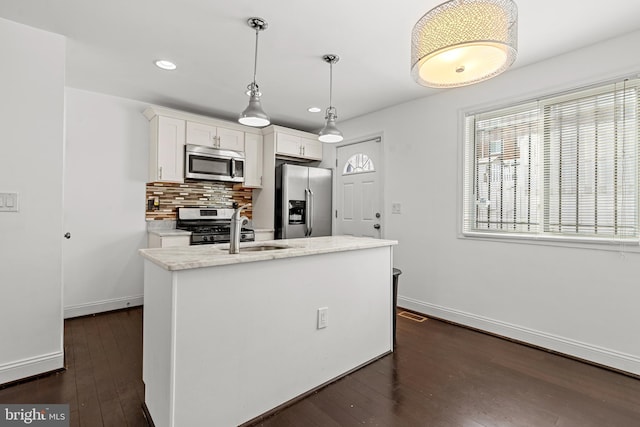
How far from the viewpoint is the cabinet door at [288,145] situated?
4.32 metres

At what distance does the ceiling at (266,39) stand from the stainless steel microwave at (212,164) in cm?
68

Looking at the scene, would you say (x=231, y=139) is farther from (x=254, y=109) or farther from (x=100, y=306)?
(x=100, y=306)

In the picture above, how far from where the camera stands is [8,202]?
6.96ft

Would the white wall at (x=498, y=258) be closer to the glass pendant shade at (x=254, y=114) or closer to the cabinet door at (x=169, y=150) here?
the glass pendant shade at (x=254, y=114)

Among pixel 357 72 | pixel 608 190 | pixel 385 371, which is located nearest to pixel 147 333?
pixel 385 371

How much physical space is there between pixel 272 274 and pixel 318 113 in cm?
296

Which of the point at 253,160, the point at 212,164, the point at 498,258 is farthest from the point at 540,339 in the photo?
the point at 212,164

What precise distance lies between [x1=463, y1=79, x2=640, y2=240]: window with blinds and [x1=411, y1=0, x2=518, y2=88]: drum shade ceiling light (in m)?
1.61

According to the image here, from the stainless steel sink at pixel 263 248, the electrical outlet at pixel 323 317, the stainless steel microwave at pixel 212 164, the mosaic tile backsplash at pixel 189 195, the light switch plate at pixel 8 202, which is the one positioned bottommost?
the electrical outlet at pixel 323 317

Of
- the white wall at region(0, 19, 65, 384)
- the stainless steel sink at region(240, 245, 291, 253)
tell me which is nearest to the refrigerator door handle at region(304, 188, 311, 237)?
the stainless steel sink at region(240, 245, 291, 253)

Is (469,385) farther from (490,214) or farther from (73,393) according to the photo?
(73,393)

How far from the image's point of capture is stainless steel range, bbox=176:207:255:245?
363 centimetres

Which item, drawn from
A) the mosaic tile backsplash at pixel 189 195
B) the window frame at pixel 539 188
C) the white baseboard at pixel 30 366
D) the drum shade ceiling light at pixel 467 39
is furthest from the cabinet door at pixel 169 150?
the window frame at pixel 539 188

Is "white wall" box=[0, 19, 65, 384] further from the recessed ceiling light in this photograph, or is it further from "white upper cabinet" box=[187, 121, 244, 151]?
"white upper cabinet" box=[187, 121, 244, 151]
